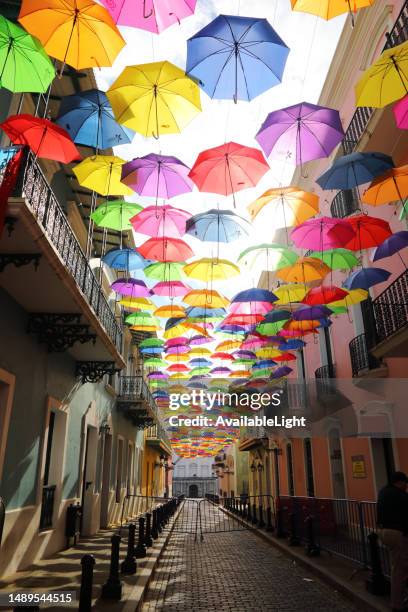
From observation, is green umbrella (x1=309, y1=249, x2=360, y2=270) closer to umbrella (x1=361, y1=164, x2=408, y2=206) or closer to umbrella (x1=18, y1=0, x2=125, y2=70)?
umbrella (x1=361, y1=164, x2=408, y2=206)

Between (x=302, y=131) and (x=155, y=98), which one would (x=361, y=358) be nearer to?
(x=302, y=131)

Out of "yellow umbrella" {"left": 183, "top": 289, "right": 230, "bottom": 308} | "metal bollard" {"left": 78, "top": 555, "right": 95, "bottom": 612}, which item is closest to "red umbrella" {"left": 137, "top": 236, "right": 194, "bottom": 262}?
"yellow umbrella" {"left": 183, "top": 289, "right": 230, "bottom": 308}

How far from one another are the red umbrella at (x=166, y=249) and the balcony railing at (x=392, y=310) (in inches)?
192

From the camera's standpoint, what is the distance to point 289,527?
13.7 m

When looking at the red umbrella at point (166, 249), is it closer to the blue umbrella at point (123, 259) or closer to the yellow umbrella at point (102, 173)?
the blue umbrella at point (123, 259)

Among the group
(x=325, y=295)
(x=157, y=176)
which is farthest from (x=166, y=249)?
(x=325, y=295)

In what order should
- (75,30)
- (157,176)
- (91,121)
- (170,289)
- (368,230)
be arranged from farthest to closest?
(170,289) → (368,230) → (157,176) → (91,121) → (75,30)

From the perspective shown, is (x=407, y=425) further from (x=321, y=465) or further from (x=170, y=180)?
(x=170, y=180)

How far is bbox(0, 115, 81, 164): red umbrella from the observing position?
697 cm

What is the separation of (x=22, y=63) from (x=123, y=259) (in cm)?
553

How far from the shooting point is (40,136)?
7156mm

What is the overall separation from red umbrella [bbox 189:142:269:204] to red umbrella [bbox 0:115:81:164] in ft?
7.10

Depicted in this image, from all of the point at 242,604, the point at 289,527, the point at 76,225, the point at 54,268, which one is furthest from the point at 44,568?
the point at 76,225

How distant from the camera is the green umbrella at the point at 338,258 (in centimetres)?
1077
